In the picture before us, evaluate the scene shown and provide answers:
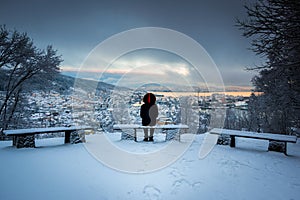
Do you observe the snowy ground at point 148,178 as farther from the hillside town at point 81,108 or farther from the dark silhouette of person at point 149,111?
the hillside town at point 81,108

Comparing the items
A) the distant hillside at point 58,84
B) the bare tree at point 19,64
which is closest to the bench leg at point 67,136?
the distant hillside at point 58,84

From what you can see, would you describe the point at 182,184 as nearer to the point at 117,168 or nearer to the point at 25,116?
the point at 117,168

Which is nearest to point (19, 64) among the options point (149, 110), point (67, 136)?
point (67, 136)

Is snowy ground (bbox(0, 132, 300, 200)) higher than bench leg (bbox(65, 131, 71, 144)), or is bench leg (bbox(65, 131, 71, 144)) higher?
bench leg (bbox(65, 131, 71, 144))

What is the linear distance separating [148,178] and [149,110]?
3.26 m

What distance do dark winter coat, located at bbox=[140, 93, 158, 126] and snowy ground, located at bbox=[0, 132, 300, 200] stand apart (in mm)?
2196

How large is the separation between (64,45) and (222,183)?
32.7ft

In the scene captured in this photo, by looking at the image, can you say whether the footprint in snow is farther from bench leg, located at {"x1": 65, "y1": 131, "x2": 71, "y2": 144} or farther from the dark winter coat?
bench leg, located at {"x1": 65, "y1": 131, "x2": 71, "y2": 144}

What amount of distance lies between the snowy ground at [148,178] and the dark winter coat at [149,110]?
220 cm

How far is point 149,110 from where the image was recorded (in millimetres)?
5969

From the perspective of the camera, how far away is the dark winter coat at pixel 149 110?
5973 millimetres

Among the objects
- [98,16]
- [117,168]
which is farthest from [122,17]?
[117,168]

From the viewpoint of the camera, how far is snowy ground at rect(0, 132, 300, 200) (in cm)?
233

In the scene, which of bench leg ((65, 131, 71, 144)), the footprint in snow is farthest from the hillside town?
the footprint in snow
